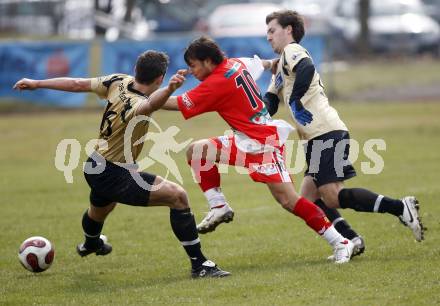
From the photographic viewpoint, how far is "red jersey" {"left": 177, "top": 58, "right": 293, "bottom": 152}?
6.86 m

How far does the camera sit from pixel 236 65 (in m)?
7.05

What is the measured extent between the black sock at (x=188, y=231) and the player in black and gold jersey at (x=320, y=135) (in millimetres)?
1142

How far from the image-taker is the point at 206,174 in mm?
7352

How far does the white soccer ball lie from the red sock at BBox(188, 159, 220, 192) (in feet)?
4.38

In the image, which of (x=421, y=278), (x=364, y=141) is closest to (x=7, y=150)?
(x=364, y=141)

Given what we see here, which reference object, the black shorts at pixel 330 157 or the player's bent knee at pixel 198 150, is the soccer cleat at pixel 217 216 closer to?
the player's bent knee at pixel 198 150

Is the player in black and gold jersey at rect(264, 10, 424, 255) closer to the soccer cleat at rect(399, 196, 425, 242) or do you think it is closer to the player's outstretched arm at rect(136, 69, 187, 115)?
the soccer cleat at rect(399, 196, 425, 242)

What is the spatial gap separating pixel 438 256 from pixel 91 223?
2.81 m

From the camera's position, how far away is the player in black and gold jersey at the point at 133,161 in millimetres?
6902

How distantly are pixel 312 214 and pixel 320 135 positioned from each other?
0.67 m

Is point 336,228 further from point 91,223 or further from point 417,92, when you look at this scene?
point 417,92

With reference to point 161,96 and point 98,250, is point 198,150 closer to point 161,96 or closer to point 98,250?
point 161,96

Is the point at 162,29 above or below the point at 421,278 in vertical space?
below

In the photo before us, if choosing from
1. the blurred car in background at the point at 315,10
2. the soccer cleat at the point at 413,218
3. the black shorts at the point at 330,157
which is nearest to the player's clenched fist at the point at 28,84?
the black shorts at the point at 330,157
